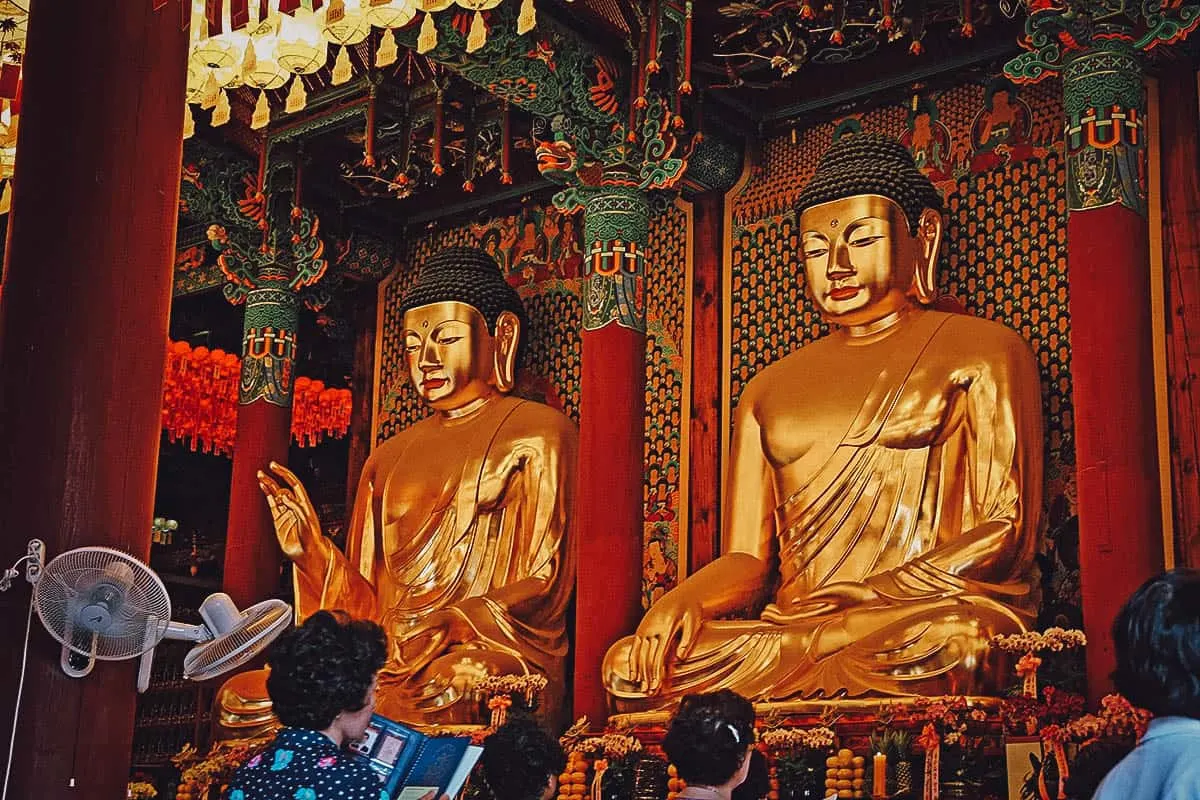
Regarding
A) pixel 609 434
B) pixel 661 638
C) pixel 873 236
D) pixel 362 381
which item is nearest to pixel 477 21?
pixel 609 434

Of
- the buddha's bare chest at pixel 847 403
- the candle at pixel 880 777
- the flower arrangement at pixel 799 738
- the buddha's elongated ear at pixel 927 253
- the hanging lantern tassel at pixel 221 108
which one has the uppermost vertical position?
the hanging lantern tassel at pixel 221 108

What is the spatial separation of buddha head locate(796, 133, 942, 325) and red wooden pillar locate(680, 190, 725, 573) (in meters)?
0.82

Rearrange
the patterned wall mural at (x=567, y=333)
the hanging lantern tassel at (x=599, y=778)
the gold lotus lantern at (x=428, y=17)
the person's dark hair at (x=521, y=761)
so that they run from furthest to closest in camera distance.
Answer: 1. the patterned wall mural at (x=567, y=333)
2. the hanging lantern tassel at (x=599, y=778)
3. the gold lotus lantern at (x=428, y=17)
4. the person's dark hair at (x=521, y=761)

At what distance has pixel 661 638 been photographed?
20.3ft

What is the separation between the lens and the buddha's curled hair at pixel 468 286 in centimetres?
792

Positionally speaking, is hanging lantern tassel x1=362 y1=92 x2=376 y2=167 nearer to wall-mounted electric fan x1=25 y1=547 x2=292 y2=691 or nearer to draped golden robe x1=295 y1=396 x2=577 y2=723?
draped golden robe x1=295 y1=396 x2=577 y2=723

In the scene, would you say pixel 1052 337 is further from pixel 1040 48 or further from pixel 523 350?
pixel 523 350

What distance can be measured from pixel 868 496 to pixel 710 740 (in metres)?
4.12

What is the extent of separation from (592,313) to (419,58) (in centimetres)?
160

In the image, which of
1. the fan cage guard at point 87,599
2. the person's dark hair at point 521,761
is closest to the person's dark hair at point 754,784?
the person's dark hair at point 521,761

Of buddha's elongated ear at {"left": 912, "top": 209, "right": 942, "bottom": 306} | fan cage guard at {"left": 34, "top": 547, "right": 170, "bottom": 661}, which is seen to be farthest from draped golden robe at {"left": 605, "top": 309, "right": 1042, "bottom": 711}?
fan cage guard at {"left": 34, "top": 547, "right": 170, "bottom": 661}

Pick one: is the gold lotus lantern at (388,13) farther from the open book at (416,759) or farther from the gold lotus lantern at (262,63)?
the open book at (416,759)

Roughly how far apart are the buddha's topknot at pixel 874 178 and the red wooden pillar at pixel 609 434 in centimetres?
86

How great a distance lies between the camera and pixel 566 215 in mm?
8188
